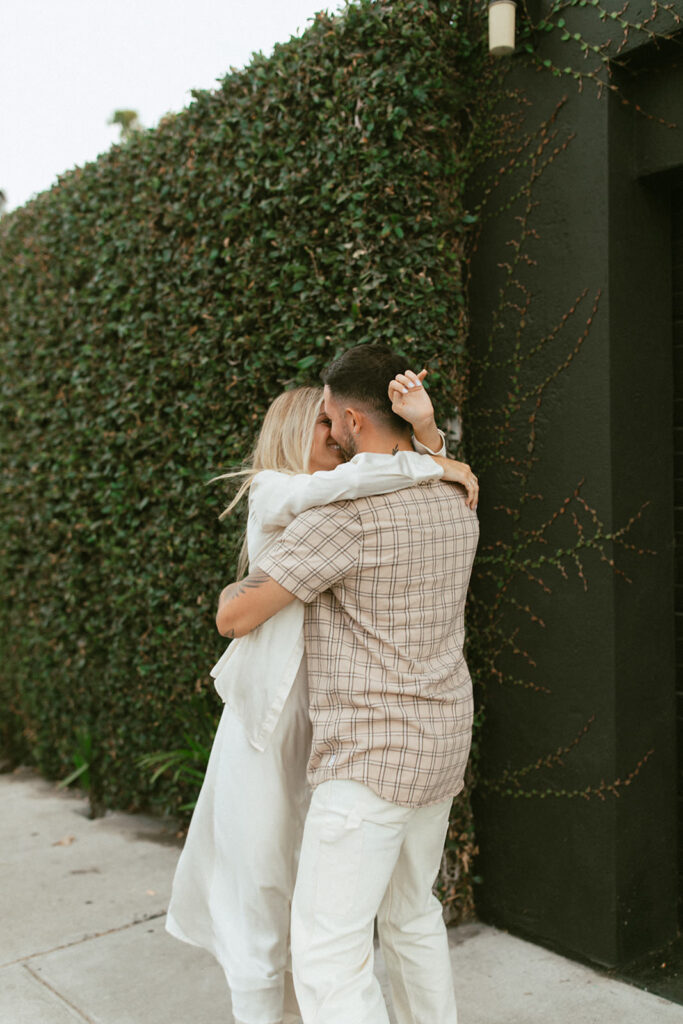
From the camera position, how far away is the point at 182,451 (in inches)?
175

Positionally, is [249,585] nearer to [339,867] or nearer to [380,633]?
[380,633]

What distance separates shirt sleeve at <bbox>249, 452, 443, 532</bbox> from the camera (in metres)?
2.11

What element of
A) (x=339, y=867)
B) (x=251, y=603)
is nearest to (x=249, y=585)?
(x=251, y=603)

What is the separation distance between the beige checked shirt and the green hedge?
1.30 metres

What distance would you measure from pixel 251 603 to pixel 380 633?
32 centimetres

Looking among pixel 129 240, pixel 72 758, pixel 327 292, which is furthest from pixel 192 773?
pixel 129 240

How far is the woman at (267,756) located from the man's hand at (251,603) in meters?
0.10

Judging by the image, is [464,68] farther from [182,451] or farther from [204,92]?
[182,451]

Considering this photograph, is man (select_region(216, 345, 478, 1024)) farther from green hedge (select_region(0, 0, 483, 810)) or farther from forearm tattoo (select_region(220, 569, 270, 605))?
Answer: green hedge (select_region(0, 0, 483, 810))

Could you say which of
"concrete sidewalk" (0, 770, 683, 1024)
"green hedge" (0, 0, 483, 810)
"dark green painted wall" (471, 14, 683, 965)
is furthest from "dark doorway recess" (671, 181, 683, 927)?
"green hedge" (0, 0, 483, 810)

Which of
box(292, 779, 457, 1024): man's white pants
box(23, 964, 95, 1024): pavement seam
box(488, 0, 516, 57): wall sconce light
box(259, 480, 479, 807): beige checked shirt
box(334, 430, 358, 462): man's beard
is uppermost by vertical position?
box(488, 0, 516, 57): wall sconce light

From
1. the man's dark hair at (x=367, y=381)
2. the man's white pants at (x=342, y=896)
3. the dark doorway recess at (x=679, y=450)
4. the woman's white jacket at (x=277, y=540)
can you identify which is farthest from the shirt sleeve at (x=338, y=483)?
the dark doorway recess at (x=679, y=450)

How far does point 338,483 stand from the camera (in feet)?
6.89

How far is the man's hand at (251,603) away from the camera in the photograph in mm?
2137
